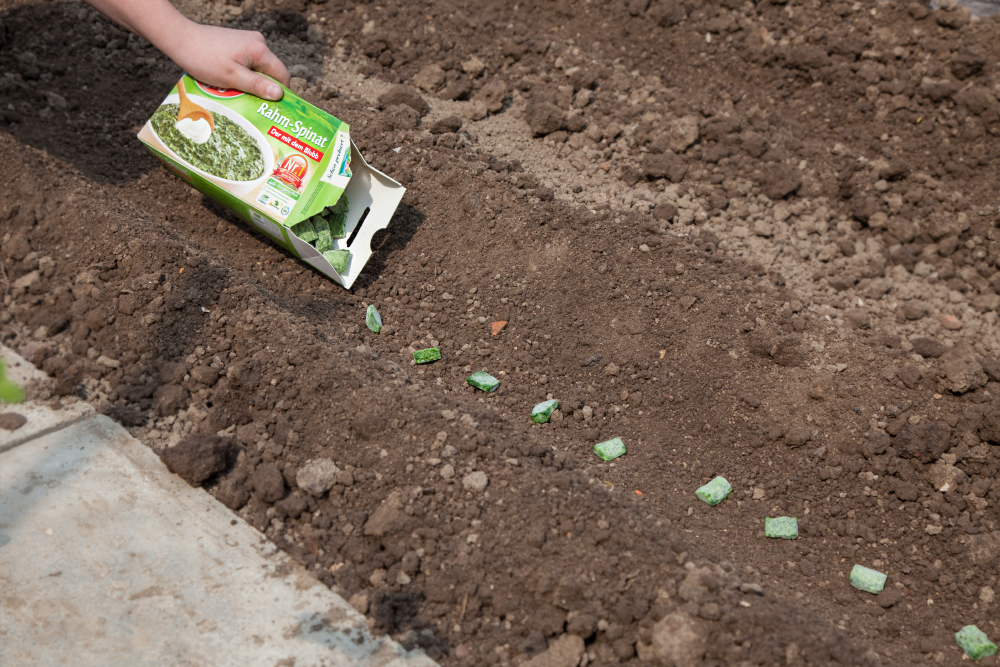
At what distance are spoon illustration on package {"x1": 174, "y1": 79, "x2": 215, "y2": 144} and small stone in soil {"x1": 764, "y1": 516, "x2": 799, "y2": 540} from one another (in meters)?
2.36

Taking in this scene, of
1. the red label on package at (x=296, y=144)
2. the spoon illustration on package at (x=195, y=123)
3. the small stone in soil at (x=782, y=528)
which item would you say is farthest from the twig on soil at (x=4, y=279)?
the small stone in soil at (x=782, y=528)

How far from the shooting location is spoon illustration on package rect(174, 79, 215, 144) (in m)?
2.54

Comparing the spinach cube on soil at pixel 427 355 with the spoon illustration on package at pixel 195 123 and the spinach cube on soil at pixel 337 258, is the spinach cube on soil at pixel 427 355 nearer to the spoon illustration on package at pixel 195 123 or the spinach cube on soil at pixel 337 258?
the spinach cube on soil at pixel 337 258

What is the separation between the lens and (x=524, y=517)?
6.64ft

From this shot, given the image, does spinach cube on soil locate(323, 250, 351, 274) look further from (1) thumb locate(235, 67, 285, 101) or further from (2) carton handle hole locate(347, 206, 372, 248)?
(1) thumb locate(235, 67, 285, 101)

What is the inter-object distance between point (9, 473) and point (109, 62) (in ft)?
7.08

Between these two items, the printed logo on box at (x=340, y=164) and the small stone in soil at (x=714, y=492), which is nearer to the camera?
the small stone in soil at (x=714, y=492)

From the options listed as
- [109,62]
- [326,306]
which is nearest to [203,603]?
[326,306]

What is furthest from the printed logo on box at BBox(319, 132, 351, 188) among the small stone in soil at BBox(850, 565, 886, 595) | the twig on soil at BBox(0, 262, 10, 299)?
the small stone in soil at BBox(850, 565, 886, 595)

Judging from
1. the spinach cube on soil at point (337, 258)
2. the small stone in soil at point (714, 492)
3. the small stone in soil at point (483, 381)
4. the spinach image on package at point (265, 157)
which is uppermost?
the spinach image on package at point (265, 157)

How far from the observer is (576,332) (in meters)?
2.74

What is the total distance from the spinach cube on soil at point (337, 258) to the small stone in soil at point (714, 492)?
1.51m

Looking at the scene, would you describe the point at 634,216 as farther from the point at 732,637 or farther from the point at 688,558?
the point at 732,637

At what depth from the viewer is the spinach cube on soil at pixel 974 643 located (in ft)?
6.72
